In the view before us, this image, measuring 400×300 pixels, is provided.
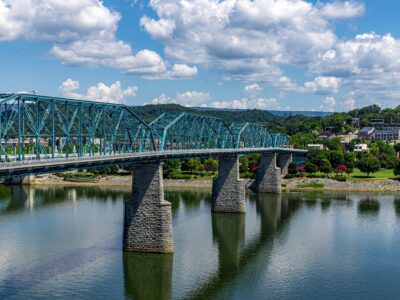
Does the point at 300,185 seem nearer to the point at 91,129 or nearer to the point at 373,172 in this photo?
the point at 373,172

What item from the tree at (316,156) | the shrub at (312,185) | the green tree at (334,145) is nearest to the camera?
the shrub at (312,185)

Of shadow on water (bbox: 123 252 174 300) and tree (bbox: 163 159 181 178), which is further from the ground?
tree (bbox: 163 159 181 178)

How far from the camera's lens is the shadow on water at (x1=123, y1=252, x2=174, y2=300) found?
3772 cm

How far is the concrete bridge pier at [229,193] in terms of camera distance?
69.9 m

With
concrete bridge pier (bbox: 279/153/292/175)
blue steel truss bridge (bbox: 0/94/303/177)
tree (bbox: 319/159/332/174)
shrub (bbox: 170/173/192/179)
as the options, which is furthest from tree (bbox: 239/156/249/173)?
blue steel truss bridge (bbox: 0/94/303/177)

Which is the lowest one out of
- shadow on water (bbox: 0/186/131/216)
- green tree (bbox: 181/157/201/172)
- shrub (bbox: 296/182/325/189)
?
shadow on water (bbox: 0/186/131/216)

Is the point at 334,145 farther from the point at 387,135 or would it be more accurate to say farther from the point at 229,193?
the point at 229,193

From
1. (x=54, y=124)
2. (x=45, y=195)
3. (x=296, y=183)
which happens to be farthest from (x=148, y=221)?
(x=296, y=183)

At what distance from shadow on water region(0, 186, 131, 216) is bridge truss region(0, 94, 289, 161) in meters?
10.9

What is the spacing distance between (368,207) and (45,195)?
50708 mm

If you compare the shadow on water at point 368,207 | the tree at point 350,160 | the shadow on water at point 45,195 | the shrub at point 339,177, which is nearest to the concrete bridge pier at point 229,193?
the shadow on water at point 368,207

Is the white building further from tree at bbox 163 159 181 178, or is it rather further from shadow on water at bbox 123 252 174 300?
shadow on water at bbox 123 252 174 300

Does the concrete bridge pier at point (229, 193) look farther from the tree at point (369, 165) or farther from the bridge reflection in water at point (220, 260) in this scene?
the tree at point (369, 165)

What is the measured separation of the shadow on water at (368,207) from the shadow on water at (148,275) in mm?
34279
